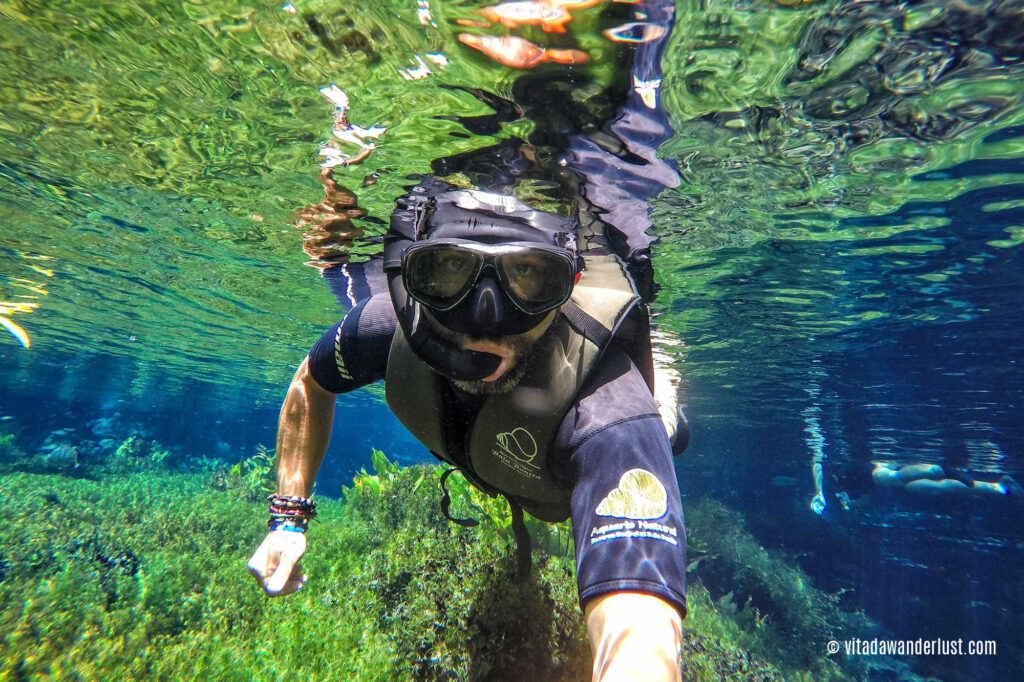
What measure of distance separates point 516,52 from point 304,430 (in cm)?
407

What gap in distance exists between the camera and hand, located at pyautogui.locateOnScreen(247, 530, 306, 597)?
297cm

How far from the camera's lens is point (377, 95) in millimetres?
5312

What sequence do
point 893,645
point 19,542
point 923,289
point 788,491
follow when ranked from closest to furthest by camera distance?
point 923,289, point 19,542, point 893,645, point 788,491

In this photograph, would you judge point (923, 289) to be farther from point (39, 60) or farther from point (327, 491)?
point (327, 491)

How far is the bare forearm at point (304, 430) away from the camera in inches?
152

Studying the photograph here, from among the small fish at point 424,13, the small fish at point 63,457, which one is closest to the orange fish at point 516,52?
the small fish at point 424,13

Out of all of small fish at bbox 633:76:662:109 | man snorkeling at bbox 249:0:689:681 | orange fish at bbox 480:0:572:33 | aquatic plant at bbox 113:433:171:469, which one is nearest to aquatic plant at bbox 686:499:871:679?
man snorkeling at bbox 249:0:689:681

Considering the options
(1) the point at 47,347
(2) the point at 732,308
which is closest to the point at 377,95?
(2) the point at 732,308

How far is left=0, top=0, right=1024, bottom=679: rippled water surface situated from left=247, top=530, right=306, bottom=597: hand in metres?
4.62

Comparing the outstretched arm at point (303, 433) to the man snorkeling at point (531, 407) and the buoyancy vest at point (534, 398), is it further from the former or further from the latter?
the buoyancy vest at point (534, 398)

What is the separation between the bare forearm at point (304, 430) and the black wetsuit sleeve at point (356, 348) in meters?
0.17

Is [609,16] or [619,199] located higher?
[609,16]

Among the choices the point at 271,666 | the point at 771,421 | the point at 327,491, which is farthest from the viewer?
the point at 327,491

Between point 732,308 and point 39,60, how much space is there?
542 inches
